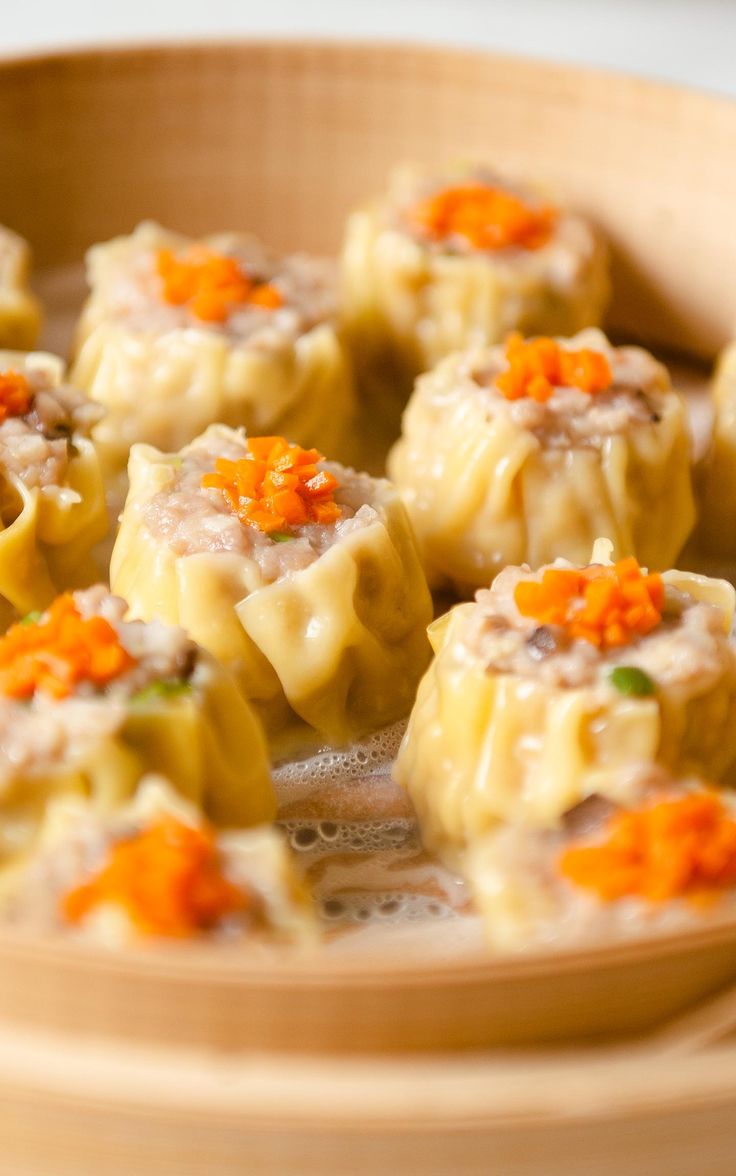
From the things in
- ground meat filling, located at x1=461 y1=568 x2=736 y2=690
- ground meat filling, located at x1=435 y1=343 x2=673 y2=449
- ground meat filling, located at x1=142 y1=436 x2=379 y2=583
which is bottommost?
ground meat filling, located at x1=142 y1=436 x2=379 y2=583

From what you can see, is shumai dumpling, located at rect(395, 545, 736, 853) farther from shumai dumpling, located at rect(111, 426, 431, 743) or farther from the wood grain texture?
the wood grain texture

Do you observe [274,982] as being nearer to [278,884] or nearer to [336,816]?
[278,884]

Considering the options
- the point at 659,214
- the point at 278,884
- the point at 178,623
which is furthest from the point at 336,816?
the point at 659,214

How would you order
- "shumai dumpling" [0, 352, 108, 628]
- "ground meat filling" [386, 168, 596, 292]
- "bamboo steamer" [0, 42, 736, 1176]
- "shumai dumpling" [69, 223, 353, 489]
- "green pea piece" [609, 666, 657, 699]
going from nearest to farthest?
"bamboo steamer" [0, 42, 736, 1176] → "green pea piece" [609, 666, 657, 699] → "shumai dumpling" [0, 352, 108, 628] → "shumai dumpling" [69, 223, 353, 489] → "ground meat filling" [386, 168, 596, 292]

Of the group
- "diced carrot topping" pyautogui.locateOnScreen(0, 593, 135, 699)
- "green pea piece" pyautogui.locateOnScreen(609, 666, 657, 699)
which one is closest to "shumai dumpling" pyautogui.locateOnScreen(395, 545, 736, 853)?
"green pea piece" pyautogui.locateOnScreen(609, 666, 657, 699)

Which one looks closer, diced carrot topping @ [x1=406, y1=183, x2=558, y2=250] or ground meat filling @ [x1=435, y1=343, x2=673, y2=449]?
ground meat filling @ [x1=435, y1=343, x2=673, y2=449]

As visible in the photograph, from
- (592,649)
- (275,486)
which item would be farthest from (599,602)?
(275,486)
